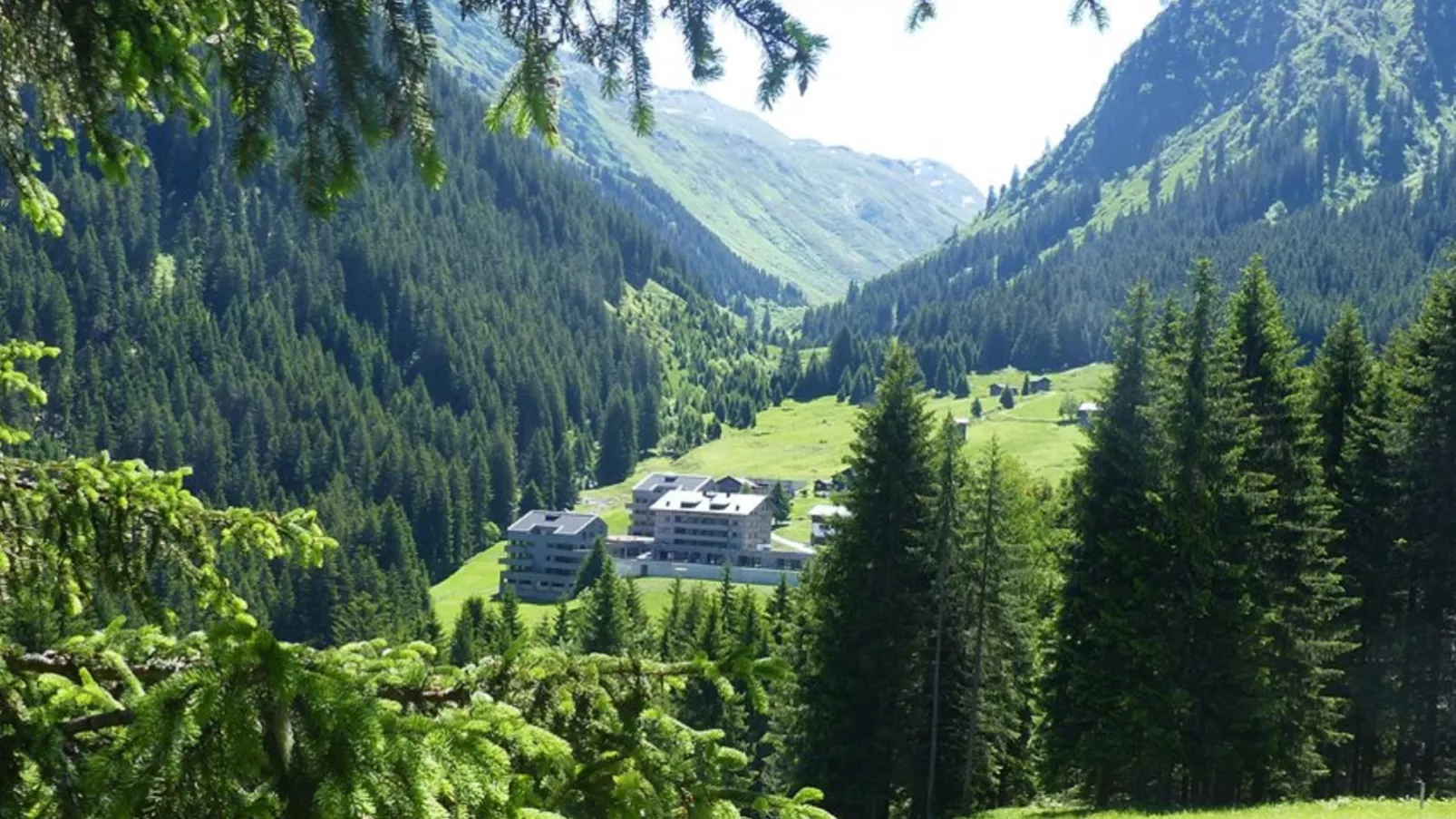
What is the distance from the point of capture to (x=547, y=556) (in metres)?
114

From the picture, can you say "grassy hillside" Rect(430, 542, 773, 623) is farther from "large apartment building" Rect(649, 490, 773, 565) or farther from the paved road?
the paved road

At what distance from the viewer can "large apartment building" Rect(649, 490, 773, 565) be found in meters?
116

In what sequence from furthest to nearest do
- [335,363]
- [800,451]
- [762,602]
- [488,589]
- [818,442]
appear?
[818,442] → [800,451] → [335,363] → [488,589] → [762,602]

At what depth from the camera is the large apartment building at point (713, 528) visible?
11606 cm

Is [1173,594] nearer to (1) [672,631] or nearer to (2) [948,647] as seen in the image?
(2) [948,647]

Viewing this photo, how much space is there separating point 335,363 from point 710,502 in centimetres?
6645

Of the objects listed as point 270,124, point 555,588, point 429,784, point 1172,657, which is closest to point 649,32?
point 270,124

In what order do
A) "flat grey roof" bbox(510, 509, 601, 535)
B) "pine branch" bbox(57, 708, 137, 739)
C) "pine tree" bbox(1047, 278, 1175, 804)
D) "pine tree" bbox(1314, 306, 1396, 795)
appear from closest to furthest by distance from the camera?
"pine branch" bbox(57, 708, 137, 739) → "pine tree" bbox(1047, 278, 1175, 804) → "pine tree" bbox(1314, 306, 1396, 795) → "flat grey roof" bbox(510, 509, 601, 535)

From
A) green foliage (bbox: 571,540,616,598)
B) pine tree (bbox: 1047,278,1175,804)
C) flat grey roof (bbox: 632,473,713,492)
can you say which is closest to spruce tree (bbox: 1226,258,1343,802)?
pine tree (bbox: 1047,278,1175,804)

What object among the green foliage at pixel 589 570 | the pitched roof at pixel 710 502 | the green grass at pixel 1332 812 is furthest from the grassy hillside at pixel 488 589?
the green grass at pixel 1332 812

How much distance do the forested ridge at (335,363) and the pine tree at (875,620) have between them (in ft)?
217

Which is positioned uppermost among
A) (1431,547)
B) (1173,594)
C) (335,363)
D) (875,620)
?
(335,363)

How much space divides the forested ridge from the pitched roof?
23974mm

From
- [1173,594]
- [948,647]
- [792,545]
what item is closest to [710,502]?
[792,545]
